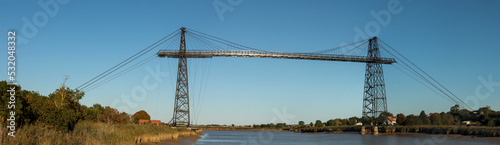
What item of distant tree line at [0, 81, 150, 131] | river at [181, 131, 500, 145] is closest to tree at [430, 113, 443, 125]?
river at [181, 131, 500, 145]

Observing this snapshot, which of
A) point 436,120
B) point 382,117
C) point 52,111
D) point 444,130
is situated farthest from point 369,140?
point 436,120

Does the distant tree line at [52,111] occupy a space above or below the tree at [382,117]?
above

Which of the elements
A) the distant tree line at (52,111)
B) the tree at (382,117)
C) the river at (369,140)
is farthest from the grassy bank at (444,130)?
the distant tree line at (52,111)

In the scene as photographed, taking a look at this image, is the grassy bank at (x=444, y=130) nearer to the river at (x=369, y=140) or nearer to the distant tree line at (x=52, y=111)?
the river at (x=369, y=140)

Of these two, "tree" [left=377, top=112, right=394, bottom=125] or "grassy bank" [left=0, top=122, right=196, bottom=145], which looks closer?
"grassy bank" [left=0, top=122, right=196, bottom=145]

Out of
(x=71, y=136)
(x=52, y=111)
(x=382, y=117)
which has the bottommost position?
(x=382, y=117)

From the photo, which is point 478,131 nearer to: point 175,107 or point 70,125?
point 175,107

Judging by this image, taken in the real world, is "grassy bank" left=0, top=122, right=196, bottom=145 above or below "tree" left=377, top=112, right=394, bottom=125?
above

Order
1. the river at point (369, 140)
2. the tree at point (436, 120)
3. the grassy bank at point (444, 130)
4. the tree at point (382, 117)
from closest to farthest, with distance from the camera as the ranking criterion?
the river at point (369, 140) < the grassy bank at point (444, 130) < the tree at point (382, 117) < the tree at point (436, 120)

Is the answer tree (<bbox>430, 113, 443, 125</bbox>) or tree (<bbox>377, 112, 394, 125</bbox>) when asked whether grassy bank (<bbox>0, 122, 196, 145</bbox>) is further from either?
tree (<bbox>430, 113, 443, 125</bbox>)

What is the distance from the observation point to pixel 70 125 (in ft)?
56.7

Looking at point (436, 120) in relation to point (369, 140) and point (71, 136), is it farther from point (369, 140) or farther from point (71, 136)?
point (71, 136)

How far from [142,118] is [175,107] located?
48536 millimetres

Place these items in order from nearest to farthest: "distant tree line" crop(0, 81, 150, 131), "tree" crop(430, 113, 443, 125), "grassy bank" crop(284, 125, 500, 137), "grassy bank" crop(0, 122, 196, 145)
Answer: "grassy bank" crop(0, 122, 196, 145) → "distant tree line" crop(0, 81, 150, 131) → "grassy bank" crop(284, 125, 500, 137) → "tree" crop(430, 113, 443, 125)
